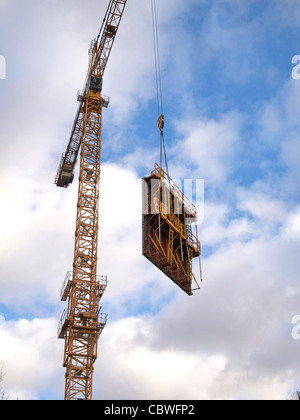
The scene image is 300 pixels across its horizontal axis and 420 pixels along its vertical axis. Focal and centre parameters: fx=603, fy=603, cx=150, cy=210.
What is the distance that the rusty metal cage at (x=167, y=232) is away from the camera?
39.5 meters

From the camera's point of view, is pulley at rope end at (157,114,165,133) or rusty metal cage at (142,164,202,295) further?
pulley at rope end at (157,114,165,133)

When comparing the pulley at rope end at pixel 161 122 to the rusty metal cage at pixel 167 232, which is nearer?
the rusty metal cage at pixel 167 232

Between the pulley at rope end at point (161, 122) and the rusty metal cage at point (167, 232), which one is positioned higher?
the pulley at rope end at point (161, 122)

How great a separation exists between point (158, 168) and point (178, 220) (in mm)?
4125

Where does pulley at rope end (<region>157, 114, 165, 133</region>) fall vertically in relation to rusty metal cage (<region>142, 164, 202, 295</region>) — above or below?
above

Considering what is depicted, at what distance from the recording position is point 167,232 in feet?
136

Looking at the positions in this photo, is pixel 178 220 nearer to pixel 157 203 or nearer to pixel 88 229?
pixel 157 203

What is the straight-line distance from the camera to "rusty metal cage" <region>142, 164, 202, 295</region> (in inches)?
1555

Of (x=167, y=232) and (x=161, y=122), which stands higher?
(x=161, y=122)

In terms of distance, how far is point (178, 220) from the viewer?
42.8m

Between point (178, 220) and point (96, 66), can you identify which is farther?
point (96, 66)
